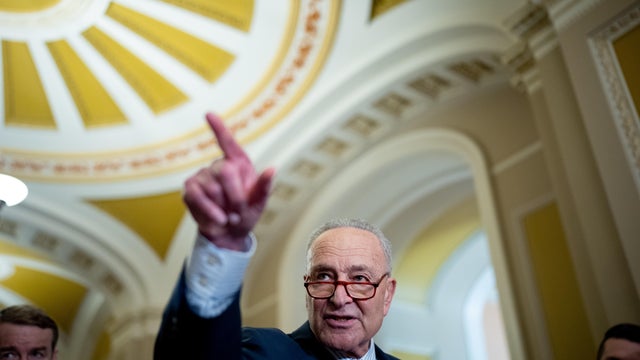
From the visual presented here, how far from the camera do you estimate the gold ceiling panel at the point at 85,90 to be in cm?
788

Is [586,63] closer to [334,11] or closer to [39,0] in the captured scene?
[334,11]

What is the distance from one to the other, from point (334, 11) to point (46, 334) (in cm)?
495

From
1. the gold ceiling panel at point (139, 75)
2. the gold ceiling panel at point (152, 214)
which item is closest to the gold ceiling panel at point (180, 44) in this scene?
the gold ceiling panel at point (139, 75)

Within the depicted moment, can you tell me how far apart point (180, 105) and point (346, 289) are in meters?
6.90

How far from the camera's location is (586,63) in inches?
169

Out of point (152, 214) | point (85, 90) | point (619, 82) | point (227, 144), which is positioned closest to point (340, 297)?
point (227, 144)

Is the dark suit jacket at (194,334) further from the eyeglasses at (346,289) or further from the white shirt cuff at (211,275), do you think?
the eyeglasses at (346,289)

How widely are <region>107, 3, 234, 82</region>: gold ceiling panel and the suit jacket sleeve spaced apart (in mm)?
6684

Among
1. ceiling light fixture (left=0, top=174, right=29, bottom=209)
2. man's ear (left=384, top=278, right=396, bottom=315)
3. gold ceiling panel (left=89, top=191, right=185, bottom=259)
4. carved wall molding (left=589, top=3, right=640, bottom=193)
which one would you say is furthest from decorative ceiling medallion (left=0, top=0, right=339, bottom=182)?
man's ear (left=384, top=278, right=396, bottom=315)

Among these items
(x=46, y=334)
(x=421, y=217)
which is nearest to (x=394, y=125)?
(x=421, y=217)

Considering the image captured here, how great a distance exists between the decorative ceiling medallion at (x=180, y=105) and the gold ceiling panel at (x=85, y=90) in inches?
1.9

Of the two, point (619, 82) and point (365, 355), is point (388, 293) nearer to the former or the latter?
point (365, 355)

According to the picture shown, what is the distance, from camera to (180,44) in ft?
25.2

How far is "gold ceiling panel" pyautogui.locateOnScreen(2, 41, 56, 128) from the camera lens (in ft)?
25.5
